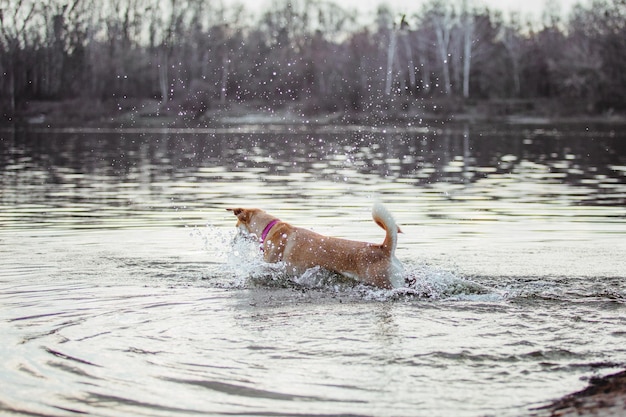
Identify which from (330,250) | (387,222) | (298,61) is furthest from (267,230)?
(298,61)

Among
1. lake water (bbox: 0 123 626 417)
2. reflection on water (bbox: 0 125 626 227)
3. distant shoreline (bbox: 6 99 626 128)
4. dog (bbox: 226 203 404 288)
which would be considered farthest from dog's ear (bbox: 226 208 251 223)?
distant shoreline (bbox: 6 99 626 128)

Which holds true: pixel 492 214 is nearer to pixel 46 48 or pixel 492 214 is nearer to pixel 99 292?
pixel 99 292

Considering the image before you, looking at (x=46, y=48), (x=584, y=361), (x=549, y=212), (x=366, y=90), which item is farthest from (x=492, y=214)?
(x=46, y=48)

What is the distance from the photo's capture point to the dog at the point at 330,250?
7.32 metres

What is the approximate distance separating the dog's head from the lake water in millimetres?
233

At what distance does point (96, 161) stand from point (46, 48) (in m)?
47.5

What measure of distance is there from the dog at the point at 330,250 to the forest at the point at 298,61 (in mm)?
50525

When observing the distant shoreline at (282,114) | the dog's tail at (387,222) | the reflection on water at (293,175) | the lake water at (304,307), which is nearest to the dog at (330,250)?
the dog's tail at (387,222)

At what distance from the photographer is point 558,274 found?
8.48 m

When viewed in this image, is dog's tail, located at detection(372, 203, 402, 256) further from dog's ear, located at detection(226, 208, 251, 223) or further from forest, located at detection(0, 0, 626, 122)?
forest, located at detection(0, 0, 626, 122)

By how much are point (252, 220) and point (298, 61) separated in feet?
212

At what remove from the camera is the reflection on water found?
14.4 metres

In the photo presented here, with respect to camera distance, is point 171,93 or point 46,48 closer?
point 171,93

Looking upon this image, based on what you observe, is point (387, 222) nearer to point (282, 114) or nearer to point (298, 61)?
point (282, 114)
